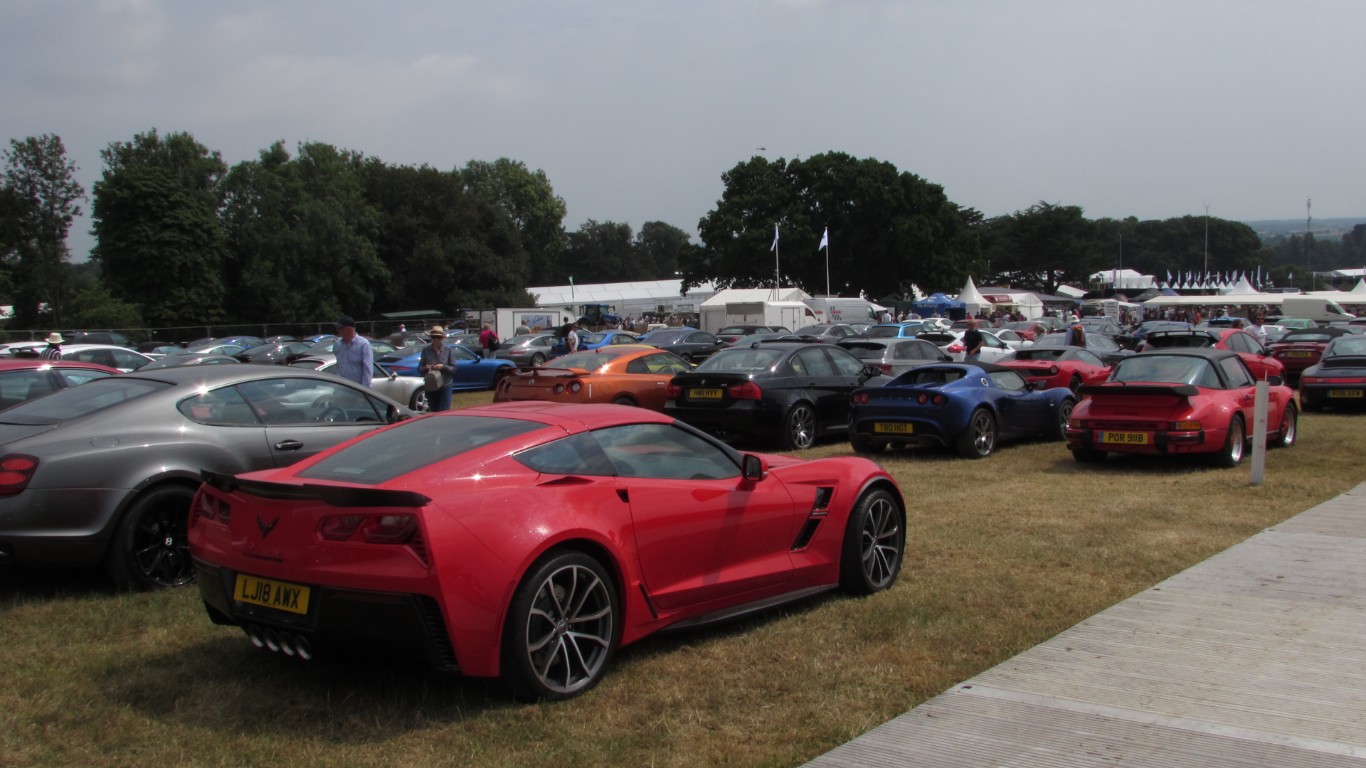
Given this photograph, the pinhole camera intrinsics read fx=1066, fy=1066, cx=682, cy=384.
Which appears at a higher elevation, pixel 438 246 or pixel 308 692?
pixel 438 246

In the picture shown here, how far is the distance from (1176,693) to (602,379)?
41.7ft

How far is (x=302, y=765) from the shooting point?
4012mm

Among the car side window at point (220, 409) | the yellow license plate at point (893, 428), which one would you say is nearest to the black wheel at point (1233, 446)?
the yellow license plate at point (893, 428)

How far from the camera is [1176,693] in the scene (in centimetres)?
477

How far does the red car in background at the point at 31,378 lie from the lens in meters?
9.50

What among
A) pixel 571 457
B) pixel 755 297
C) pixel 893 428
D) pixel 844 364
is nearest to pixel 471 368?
pixel 844 364

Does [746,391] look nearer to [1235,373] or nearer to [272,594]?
[1235,373]

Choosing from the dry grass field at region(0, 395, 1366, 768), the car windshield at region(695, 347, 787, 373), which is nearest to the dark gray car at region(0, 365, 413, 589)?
the dry grass field at region(0, 395, 1366, 768)

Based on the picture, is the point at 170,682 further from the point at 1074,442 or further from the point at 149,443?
the point at 1074,442

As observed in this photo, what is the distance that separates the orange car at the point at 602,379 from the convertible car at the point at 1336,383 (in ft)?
36.4

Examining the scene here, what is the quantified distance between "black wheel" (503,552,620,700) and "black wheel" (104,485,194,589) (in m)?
2.92

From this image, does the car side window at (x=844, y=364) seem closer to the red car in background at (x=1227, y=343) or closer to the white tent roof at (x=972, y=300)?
the red car in background at (x=1227, y=343)

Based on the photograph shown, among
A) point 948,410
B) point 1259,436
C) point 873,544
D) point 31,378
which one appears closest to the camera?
point 873,544

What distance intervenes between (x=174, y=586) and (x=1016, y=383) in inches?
437
